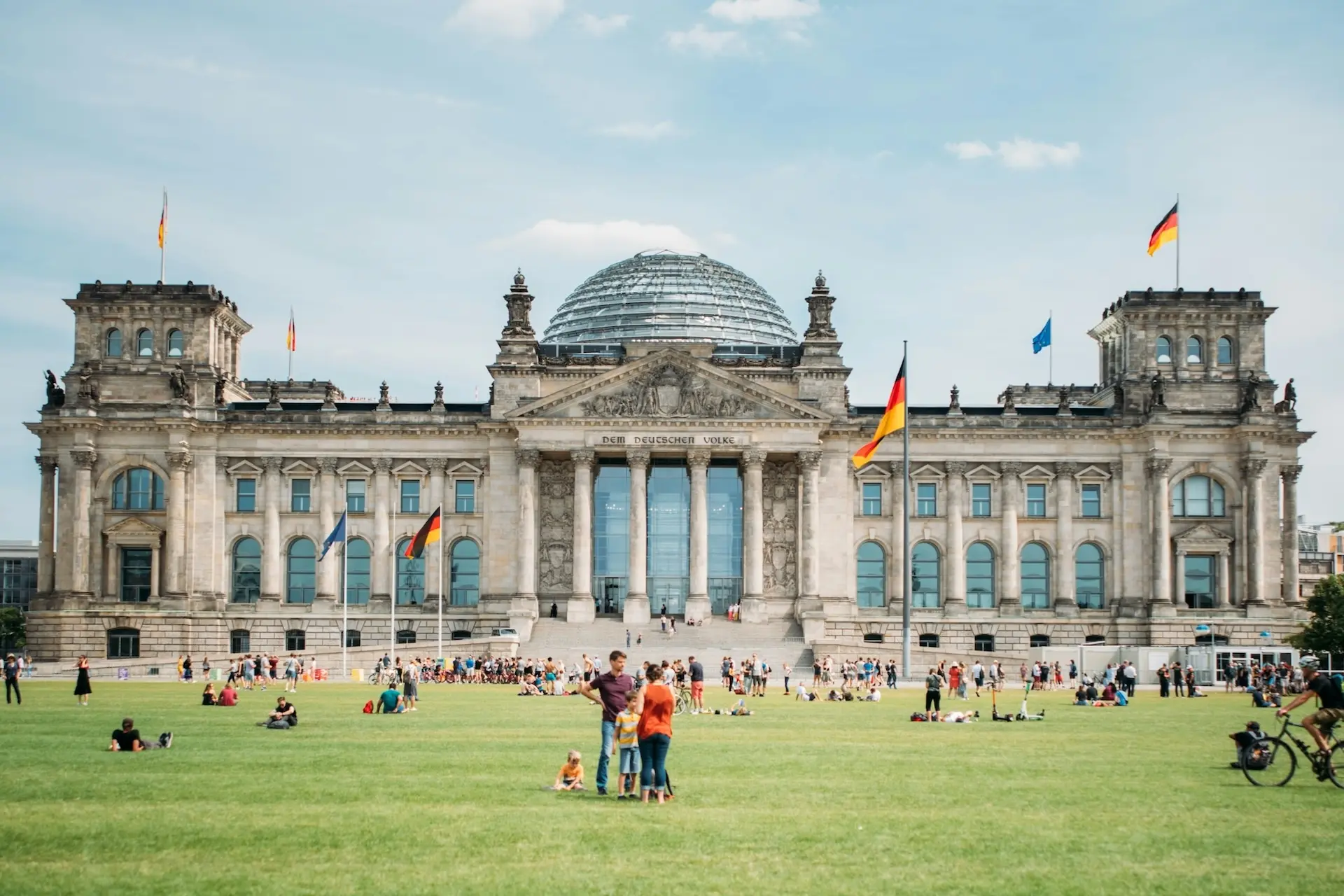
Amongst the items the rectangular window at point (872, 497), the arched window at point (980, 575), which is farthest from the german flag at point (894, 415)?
the arched window at point (980, 575)

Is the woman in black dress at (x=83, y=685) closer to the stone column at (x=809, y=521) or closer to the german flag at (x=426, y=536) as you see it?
the german flag at (x=426, y=536)

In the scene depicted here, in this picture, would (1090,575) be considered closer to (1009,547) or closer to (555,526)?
(1009,547)

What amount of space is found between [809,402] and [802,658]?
1780 centimetres

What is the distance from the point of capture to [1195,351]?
101188 mm

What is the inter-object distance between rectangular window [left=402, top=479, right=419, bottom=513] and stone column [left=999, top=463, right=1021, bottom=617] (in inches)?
1436

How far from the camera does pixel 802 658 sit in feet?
283

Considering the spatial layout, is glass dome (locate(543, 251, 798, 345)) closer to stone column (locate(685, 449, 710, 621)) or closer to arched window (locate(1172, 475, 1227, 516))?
stone column (locate(685, 449, 710, 621))

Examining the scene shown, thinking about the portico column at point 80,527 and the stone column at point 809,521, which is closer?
the stone column at point 809,521

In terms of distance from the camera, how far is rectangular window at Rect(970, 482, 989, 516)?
328ft

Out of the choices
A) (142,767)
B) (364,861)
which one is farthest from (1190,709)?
(364,861)

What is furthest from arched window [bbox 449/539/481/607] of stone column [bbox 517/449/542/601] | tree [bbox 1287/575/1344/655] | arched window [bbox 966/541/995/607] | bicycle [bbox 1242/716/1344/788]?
bicycle [bbox 1242/716/1344/788]

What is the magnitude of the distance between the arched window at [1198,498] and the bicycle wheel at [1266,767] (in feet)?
237

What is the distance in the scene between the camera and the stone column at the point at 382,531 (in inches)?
3875

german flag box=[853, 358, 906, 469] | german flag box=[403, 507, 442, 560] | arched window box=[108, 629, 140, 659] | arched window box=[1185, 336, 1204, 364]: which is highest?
arched window box=[1185, 336, 1204, 364]
